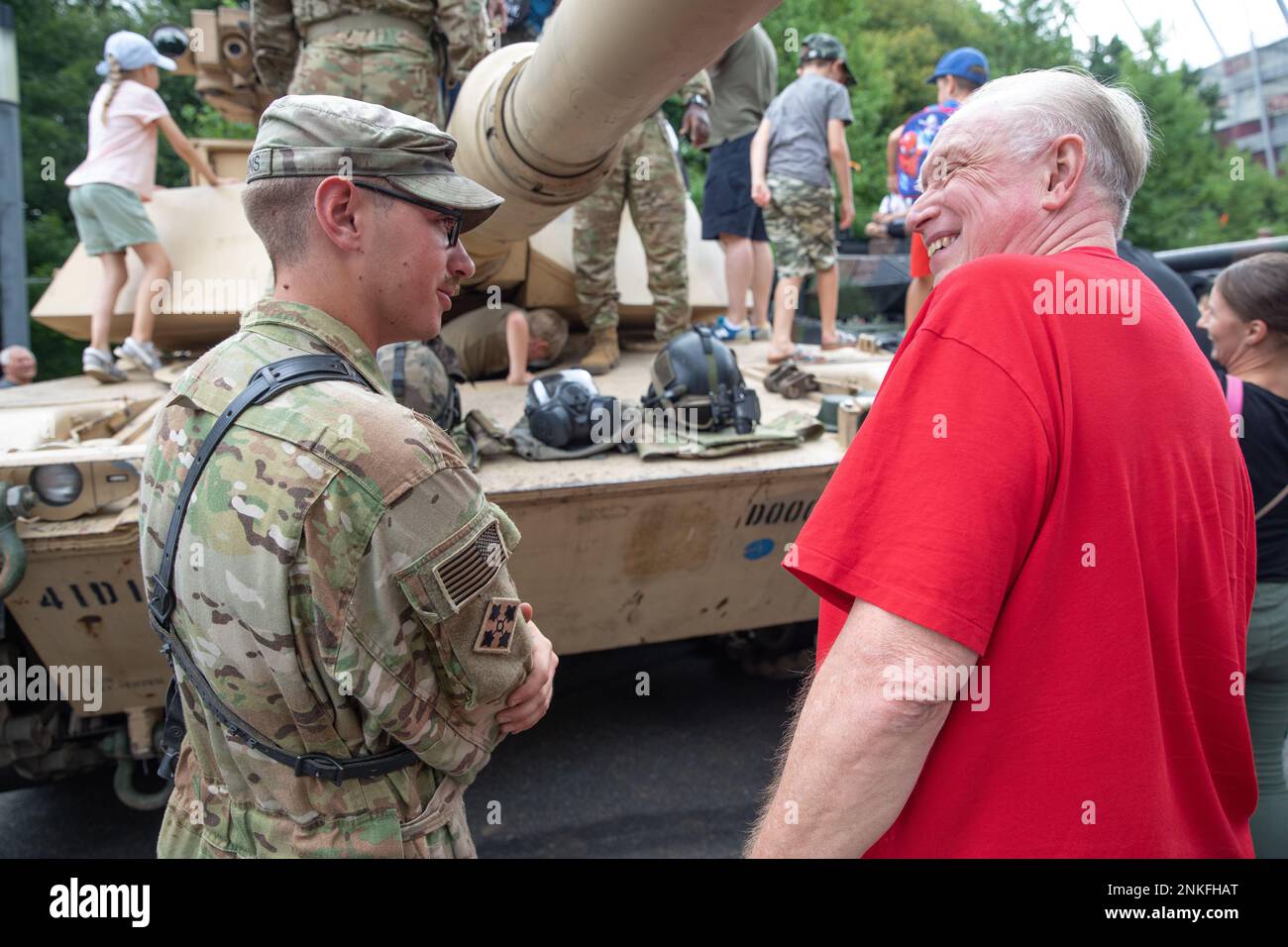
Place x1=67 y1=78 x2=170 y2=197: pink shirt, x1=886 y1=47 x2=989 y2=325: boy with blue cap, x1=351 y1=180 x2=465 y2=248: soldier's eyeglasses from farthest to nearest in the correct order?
x1=886 y1=47 x2=989 y2=325: boy with blue cap
x1=67 y1=78 x2=170 y2=197: pink shirt
x1=351 y1=180 x2=465 y2=248: soldier's eyeglasses

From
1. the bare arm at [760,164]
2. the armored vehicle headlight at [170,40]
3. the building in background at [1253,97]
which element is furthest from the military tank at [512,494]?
the building in background at [1253,97]

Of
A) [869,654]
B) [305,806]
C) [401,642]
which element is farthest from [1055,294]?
[305,806]

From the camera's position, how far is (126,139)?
458 cm

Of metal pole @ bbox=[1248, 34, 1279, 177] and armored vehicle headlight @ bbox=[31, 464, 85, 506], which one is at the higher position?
metal pole @ bbox=[1248, 34, 1279, 177]

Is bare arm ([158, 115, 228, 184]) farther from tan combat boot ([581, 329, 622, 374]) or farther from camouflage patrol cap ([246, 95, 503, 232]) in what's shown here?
camouflage patrol cap ([246, 95, 503, 232])

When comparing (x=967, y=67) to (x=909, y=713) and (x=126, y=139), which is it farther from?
(x=909, y=713)

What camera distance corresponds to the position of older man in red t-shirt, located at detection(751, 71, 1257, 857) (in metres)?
1.09

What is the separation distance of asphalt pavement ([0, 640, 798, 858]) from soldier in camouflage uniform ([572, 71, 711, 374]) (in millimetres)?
1580

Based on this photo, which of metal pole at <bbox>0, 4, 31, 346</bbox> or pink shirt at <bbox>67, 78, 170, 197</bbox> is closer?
pink shirt at <bbox>67, 78, 170, 197</bbox>

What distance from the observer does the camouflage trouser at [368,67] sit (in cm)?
360

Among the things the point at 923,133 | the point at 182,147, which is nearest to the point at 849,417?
the point at 182,147

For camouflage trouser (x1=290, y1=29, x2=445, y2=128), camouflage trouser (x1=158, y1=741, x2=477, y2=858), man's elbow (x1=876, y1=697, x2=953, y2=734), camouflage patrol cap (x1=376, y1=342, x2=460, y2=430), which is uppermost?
camouflage trouser (x1=290, y1=29, x2=445, y2=128)

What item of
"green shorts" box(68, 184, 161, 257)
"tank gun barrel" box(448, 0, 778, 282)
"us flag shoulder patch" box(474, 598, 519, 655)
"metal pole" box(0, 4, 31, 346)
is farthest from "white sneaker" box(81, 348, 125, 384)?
"metal pole" box(0, 4, 31, 346)

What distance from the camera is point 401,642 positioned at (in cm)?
147
